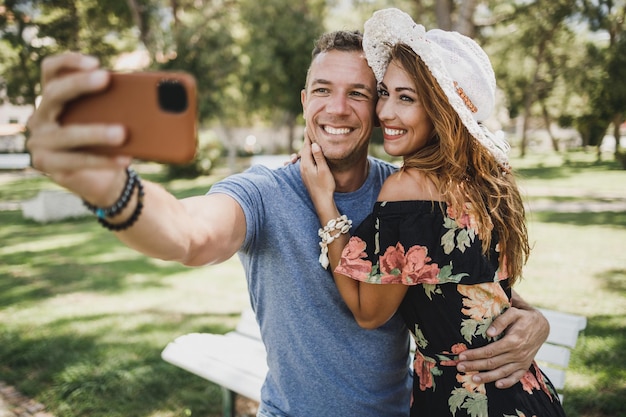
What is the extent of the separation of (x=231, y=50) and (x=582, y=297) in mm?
16691

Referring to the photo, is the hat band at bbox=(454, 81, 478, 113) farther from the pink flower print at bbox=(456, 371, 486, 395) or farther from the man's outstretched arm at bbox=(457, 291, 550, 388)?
the pink flower print at bbox=(456, 371, 486, 395)

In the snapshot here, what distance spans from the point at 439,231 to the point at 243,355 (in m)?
2.08

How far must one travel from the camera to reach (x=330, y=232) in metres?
2.13

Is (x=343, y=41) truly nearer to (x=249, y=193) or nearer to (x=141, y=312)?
(x=249, y=193)

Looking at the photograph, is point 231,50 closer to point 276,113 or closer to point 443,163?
point 276,113

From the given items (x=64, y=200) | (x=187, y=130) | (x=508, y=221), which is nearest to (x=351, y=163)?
(x=508, y=221)

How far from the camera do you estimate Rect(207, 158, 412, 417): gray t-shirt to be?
2.20m

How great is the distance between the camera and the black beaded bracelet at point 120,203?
44.6 inches

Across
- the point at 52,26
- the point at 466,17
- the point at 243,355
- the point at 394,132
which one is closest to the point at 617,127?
the point at 466,17

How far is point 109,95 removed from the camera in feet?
3.26

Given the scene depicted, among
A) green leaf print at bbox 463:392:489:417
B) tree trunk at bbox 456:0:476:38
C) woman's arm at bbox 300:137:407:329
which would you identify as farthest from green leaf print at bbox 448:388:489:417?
tree trunk at bbox 456:0:476:38

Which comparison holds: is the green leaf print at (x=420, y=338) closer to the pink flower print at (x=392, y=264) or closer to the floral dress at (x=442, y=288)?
the floral dress at (x=442, y=288)

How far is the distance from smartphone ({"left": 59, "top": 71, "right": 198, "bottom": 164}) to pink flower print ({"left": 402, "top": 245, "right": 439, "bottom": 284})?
1.07m

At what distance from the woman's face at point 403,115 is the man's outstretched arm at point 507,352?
0.76m
